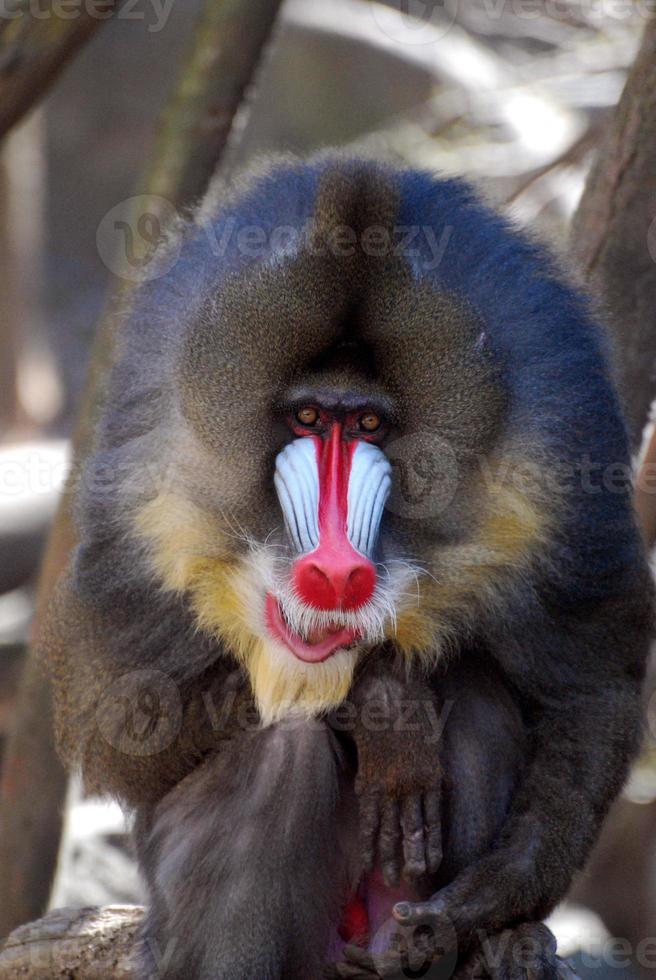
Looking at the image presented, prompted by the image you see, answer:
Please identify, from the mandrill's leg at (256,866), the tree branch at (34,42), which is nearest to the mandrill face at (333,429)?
the mandrill's leg at (256,866)

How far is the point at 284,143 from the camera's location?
199 inches

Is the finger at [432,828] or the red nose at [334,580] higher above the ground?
the red nose at [334,580]

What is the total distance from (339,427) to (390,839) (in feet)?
3.57

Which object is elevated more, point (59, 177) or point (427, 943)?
point (59, 177)

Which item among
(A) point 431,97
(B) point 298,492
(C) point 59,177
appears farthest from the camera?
(C) point 59,177

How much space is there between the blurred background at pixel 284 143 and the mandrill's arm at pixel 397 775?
1.41 meters

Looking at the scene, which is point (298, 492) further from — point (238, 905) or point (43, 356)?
point (43, 356)

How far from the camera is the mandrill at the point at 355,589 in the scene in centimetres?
339

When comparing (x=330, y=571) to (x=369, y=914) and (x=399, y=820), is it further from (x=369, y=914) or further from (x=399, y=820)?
(x=369, y=914)

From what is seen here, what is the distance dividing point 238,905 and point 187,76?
138 inches

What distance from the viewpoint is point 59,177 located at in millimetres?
14828

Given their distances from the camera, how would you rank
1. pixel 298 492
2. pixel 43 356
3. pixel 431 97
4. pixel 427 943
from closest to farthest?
pixel 298 492 → pixel 427 943 → pixel 43 356 → pixel 431 97

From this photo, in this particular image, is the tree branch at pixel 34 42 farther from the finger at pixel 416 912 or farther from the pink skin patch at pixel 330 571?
the finger at pixel 416 912

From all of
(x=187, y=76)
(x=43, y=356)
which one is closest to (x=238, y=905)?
(x=187, y=76)
